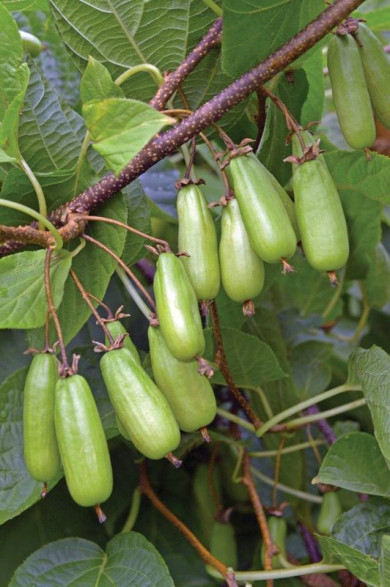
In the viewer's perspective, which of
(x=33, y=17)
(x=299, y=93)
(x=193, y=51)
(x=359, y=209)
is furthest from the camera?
(x=33, y=17)

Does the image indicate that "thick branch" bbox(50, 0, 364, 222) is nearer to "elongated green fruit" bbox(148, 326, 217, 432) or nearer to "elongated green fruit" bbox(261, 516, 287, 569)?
"elongated green fruit" bbox(148, 326, 217, 432)

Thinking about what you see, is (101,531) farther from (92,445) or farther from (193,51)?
(193,51)

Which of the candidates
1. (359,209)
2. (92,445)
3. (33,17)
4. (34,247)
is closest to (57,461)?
(92,445)

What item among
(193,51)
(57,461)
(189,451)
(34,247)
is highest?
(193,51)

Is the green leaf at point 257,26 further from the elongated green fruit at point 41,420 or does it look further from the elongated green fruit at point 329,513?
the elongated green fruit at point 329,513

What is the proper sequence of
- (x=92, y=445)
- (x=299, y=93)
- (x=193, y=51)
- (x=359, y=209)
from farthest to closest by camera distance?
1. (x=359, y=209)
2. (x=299, y=93)
3. (x=193, y=51)
4. (x=92, y=445)

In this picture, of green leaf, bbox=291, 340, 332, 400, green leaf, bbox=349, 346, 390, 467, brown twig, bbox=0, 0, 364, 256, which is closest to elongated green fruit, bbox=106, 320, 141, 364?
brown twig, bbox=0, 0, 364, 256

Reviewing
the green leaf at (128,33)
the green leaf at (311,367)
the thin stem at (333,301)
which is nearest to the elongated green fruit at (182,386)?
the green leaf at (128,33)
